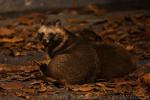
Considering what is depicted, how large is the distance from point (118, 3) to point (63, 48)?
19.3ft

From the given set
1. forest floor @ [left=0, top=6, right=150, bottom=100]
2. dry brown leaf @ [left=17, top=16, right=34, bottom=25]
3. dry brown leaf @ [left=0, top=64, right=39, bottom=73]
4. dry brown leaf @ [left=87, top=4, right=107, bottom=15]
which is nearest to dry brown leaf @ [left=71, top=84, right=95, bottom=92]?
forest floor @ [left=0, top=6, right=150, bottom=100]

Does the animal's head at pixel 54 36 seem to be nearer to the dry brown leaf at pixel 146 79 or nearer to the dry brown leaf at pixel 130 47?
the dry brown leaf at pixel 146 79

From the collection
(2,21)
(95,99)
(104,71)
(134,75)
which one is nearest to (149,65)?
(134,75)

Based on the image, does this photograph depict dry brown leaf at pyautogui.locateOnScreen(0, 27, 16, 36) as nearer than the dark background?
Yes

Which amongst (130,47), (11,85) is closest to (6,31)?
(130,47)

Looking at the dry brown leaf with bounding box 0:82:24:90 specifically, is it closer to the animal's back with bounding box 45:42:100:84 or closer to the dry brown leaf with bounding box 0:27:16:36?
the animal's back with bounding box 45:42:100:84

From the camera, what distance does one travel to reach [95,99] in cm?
527

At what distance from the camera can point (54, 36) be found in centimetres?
622

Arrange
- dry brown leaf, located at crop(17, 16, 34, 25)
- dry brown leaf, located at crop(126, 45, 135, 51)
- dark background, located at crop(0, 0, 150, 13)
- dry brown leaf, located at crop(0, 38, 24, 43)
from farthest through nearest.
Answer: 1. dark background, located at crop(0, 0, 150, 13)
2. dry brown leaf, located at crop(17, 16, 34, 25)
3. dry brown leaf, located at crop(0, 38, 24, 43)
4. dry brown leaf, located at crop(126, 45, 135, 51)

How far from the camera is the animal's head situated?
622 centimetres

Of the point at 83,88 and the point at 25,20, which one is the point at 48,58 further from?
the point at 25,20

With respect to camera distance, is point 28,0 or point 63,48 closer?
point 63,48

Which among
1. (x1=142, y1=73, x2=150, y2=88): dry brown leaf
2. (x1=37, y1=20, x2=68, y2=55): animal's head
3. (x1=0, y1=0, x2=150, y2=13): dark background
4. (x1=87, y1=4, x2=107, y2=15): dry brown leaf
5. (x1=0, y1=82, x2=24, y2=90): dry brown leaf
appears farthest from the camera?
(x1=87, y1=4, x2=107, y2=15): dry brown leaf

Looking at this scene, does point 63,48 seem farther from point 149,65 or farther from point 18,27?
point 18,27
